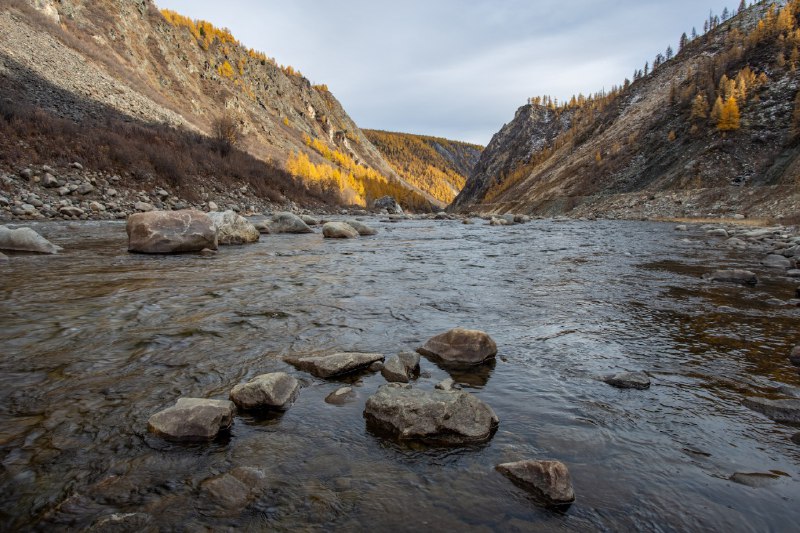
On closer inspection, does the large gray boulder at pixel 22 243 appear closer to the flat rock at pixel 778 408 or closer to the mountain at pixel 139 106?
the mountain at pixel 139 106

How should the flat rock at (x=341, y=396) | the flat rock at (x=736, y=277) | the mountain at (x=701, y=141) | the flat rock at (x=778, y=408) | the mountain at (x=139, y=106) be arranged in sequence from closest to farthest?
1. the flat rock at (x=778, y=408)
2. the flat rock at (x=341, y=396)
3. the flat rock at (x=736, y=277)
4. the mountain at (x=139, y=106)
5. the mountain at (x=701, y=141)

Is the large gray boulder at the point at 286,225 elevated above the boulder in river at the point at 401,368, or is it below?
above

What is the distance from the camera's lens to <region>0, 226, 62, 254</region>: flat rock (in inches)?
419

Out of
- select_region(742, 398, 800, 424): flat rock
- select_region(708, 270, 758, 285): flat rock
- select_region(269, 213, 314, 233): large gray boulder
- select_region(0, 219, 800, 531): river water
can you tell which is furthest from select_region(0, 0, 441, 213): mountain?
select_region(708, 270, 758, 285): flat rock

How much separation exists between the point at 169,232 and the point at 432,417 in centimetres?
1129

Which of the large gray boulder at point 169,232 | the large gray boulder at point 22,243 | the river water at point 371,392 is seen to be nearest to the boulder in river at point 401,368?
the river water at point 371,392

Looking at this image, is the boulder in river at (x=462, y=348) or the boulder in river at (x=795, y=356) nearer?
the boulder in river at (x=795, y=356)

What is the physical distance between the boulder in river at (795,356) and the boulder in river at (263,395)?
535 centimetres

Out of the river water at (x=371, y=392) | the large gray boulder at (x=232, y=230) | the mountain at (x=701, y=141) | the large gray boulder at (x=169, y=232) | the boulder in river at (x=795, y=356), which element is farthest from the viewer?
the mountain at (x=701, y=141)

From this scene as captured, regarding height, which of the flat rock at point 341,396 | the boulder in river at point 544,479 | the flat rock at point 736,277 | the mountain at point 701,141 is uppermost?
the mountain at point 701,141

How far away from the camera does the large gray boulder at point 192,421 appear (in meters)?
3.04

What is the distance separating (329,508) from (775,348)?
5.63 metres

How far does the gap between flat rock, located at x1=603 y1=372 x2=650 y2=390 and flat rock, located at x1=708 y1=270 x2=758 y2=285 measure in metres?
6.80

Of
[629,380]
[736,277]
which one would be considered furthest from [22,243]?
[736,277]
